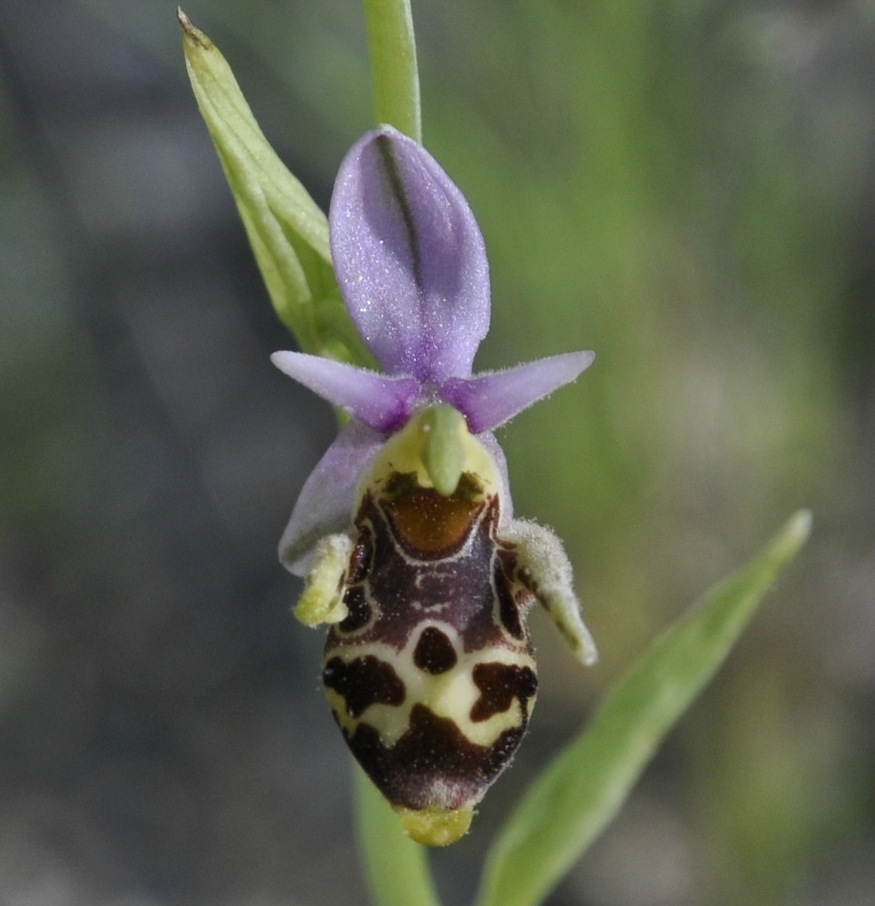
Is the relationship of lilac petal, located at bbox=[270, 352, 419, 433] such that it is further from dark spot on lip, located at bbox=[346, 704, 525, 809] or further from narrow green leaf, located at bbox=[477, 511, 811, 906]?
narrow green leaf, located at bbox=[477, 511, 811, 906]

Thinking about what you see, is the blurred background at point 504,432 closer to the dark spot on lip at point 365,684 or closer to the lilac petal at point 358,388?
the lilac petal at point 358,388

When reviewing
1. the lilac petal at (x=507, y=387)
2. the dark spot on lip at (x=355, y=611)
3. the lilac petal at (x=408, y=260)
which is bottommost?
the dark spot on lip at (x=355, y=611)

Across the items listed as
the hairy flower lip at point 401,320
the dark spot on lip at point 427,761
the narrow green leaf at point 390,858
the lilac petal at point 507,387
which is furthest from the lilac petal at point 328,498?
the narrow green leaf at point 390,858

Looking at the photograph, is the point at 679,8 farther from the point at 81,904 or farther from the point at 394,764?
the point at 81,904

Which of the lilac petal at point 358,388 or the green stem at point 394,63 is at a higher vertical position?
the green stem at point 394,63

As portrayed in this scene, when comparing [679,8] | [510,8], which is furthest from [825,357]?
[510,8]

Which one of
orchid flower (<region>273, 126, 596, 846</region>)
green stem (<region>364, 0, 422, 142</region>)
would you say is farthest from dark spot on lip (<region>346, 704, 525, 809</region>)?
green stem (<region>364, 0, 422, 142</region>)
